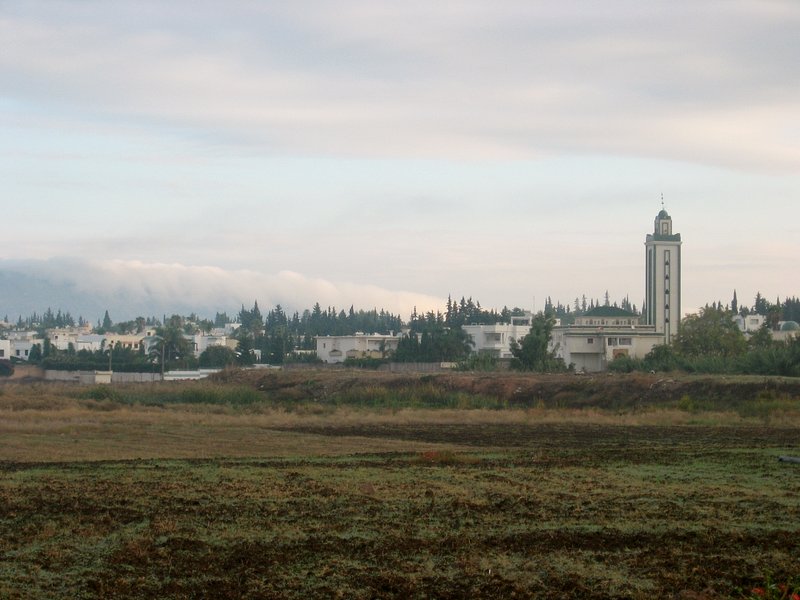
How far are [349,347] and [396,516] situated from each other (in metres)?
130

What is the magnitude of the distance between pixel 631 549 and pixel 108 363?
112m

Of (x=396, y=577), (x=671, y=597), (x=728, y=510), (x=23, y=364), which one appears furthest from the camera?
(x=23, y=364)

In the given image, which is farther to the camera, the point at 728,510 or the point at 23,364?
the point at 23,364

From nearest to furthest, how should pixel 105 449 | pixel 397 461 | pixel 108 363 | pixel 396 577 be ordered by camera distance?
pixel 396 577 < pixel 397 461 < pixel 105 449 < pixel 108 363

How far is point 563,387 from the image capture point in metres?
67.2

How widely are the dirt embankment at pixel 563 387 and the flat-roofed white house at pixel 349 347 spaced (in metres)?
54.6

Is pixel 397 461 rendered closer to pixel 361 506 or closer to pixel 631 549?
pixel 361 506

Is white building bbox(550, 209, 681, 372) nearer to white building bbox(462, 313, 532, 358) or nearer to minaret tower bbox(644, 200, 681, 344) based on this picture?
minaret tower bbox(644, 200, 681, 344)

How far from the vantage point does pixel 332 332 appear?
190 metres

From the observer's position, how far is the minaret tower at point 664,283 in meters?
120

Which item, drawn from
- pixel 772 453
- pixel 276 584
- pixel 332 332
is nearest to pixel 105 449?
pixel 772 453

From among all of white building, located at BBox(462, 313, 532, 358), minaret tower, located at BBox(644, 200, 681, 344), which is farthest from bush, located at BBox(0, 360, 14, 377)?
minaret tower, located at BBox(644, 200, 681, 344)

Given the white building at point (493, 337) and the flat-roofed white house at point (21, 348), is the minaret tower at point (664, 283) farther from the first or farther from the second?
the flat-roofed white house at point (21, 348)

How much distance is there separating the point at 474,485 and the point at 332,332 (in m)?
168
